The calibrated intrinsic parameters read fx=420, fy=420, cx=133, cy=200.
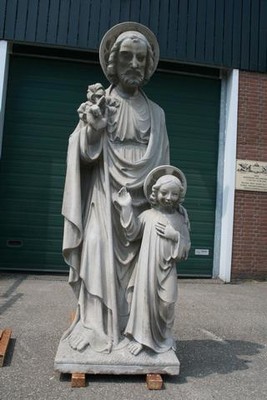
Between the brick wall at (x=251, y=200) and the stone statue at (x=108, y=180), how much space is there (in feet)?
20.1

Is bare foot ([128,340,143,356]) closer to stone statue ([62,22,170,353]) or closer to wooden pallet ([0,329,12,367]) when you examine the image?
stone statue ([62,22,170,353])

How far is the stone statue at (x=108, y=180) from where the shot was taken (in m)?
3.39

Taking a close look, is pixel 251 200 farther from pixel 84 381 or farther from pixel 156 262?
pixel 84 381

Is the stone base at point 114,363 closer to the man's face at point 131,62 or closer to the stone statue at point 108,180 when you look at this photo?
the stone statue at point 108,180

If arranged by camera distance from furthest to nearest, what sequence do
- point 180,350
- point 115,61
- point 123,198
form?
point 180,350, point 115,61, point 123,198

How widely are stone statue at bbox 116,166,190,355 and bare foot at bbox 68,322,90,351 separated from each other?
0.33m

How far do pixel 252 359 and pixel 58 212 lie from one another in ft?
20.2

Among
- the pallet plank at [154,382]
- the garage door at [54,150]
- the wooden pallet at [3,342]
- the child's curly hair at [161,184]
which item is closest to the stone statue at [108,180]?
the child's curly hair at [161,184]

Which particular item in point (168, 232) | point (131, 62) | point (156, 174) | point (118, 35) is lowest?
point (168, 232)

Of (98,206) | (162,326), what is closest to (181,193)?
(98,206)

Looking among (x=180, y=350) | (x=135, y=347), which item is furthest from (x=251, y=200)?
(x=135, y=347)

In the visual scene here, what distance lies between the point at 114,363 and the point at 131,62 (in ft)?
8.22

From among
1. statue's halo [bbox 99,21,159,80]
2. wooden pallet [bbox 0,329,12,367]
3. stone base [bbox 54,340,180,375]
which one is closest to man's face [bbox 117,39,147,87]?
statue's halo [bbox 99,21,159,80]

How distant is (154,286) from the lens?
3.34 m
